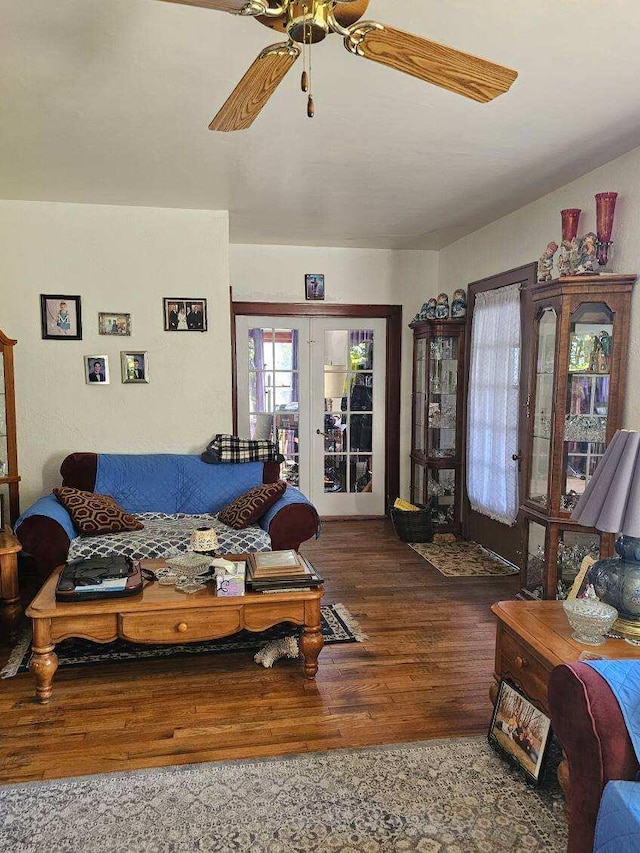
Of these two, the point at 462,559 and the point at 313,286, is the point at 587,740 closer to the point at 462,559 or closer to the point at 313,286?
the point at 462,559

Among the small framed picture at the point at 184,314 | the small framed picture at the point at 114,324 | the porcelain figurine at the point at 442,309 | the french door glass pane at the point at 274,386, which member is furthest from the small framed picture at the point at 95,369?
the porcelain figurine at the point at 442,309

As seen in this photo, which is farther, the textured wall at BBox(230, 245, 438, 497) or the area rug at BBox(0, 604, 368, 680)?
the textured wall at BBox(230, 245, 438, 497)

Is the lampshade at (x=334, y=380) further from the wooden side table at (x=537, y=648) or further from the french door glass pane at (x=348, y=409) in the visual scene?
the wooden side table at (x=537, y=648)

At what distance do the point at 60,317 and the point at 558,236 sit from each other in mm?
3441

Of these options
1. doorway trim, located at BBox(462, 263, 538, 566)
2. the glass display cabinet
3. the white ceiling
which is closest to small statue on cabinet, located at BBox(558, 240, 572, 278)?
the white ceiling

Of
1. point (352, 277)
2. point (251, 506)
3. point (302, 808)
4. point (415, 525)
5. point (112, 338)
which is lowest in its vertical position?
point (302, 808)

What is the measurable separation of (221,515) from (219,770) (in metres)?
1.95

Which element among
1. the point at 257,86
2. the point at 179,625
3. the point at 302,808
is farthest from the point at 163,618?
the point at 257,86

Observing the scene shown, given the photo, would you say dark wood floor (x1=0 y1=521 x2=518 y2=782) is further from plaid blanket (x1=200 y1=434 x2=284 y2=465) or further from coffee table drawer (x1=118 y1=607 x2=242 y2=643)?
plaid blanket (x1=200 y1=434 x2=284 y2=465)

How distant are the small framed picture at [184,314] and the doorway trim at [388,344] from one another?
3.65 feet

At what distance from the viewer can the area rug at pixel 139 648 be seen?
3.04 m

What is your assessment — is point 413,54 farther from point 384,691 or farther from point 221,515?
point 221,515

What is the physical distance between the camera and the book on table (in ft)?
9.29

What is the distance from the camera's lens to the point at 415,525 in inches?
206
